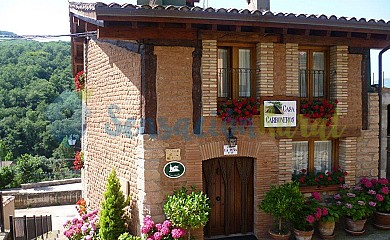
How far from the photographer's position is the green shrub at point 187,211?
706cm

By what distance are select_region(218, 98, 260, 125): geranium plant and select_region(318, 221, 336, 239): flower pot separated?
2778 mm

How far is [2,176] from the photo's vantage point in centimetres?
1917

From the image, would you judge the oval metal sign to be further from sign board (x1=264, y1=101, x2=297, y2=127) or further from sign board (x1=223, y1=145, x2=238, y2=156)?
sign board (x1=264, y1=101, x2=297, y2=127)

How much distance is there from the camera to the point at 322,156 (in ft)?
29.5

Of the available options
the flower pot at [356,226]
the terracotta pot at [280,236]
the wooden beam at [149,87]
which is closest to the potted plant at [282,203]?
the terracotta pot at [280,236]

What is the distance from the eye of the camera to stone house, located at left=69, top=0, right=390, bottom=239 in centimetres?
735

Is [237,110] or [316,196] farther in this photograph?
[316,196]

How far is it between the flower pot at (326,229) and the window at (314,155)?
4.35ft

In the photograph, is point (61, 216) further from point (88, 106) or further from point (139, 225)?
point (139, 225)

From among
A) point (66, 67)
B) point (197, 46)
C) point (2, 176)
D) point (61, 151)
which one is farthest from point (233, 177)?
point (66, 67)

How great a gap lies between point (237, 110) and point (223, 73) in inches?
37.3

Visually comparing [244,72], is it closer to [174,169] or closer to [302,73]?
[302,73]

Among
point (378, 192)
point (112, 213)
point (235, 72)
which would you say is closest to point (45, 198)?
point (112, 213)

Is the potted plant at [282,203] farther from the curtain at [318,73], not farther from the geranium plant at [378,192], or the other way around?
the curtain at [318,73]
